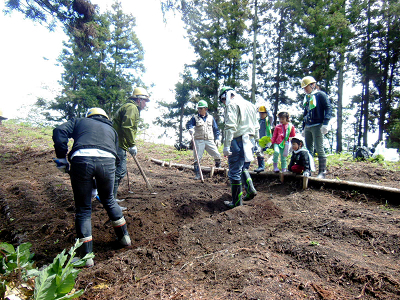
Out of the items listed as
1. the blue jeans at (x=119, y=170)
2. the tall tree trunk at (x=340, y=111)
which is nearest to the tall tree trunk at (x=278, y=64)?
the tall tree trunk at (x=340, y=111)

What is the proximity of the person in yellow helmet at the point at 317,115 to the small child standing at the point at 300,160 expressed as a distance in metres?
0.32

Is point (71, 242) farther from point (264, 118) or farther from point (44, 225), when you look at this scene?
point (264, 118)

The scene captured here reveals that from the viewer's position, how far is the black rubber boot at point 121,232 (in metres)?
3.11

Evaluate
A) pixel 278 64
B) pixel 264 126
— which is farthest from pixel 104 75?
pixel 264 126

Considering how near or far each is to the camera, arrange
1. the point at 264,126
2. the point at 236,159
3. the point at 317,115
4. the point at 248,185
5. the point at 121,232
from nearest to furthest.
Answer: the point at 121,232 → the point at 236,159 → the point at 248,185 → the point at 317,115 → the point at 264,126

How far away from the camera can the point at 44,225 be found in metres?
3.70

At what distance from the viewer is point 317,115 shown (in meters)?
5.07

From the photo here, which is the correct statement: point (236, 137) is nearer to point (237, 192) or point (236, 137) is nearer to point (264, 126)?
point (237, 192)

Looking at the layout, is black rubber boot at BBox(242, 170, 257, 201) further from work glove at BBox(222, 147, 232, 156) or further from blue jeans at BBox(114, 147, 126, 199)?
blue jeans at BBox(114, 147, 126, 199)

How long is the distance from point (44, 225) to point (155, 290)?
2.57m

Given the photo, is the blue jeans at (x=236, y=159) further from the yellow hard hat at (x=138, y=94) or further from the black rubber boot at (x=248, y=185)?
the yellow hard hat at (x=138, y=94)

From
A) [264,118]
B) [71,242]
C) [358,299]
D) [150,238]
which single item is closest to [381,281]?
[358,299]

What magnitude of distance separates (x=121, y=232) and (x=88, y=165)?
1003 mm

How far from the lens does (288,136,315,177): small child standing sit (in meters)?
4.90
